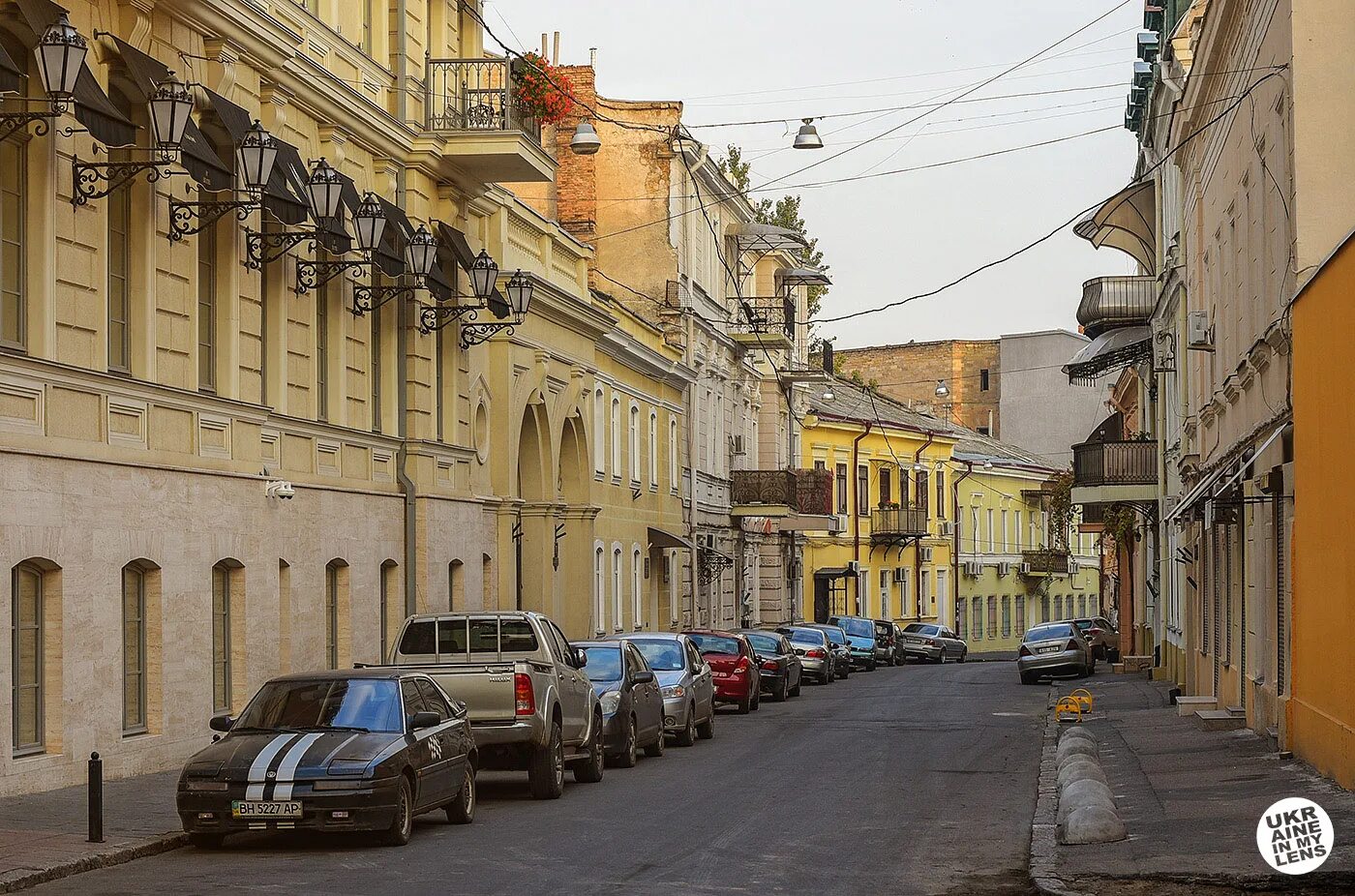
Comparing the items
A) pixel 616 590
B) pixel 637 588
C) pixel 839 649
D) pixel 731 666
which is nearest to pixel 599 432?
pixel 616 590

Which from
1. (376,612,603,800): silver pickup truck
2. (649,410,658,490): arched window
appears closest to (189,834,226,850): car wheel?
(376,612,603,800): silver pickup truck

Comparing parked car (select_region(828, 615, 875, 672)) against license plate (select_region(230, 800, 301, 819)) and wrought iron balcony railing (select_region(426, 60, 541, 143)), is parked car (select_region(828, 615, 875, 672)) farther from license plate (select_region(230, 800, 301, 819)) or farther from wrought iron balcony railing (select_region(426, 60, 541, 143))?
license plate (select_region(230, 800, 301, 819))

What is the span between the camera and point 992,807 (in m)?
17.3

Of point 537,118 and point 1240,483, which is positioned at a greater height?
point 537,118

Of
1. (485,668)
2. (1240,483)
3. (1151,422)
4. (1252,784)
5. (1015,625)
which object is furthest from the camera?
(1015,625)

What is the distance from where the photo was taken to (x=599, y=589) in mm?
39344

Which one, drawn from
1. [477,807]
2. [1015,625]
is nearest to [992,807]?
[477,807]

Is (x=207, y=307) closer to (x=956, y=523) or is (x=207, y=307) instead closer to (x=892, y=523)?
(x=892, y=523)

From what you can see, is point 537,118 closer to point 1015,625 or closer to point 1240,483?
point 1240,483

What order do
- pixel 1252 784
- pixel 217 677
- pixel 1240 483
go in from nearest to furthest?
pixel 1252 784 → pixel 217 677 → pixel 1240 483

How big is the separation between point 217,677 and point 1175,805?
35.4ft

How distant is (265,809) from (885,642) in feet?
149

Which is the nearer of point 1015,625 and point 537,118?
point 537,118

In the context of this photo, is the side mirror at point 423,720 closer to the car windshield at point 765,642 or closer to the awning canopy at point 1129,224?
the car windshield at point 765,642
